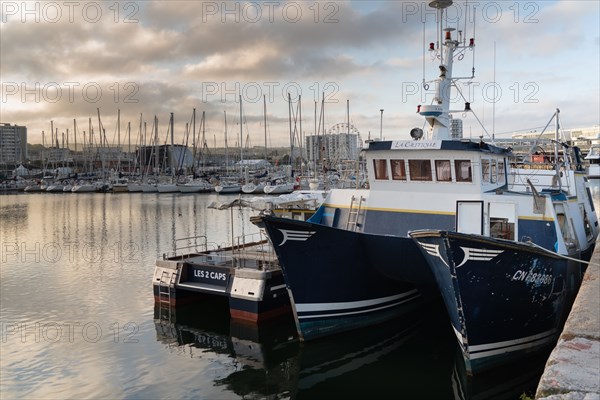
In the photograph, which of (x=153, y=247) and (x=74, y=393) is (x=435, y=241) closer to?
(x=74, y=393)

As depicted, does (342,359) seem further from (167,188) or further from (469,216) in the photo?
(167,188)

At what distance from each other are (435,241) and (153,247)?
26.6 meters

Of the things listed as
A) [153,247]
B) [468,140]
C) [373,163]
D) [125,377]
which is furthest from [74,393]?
[153,247]

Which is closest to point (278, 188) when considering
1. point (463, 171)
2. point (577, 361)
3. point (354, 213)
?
point (354, 213)

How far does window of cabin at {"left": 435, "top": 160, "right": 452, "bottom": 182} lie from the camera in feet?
52.4

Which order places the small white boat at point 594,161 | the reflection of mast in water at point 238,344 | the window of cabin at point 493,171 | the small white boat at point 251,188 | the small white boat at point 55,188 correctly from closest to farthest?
the reflection of mast in water at point 238,344
the window of cabin at point 493,171
the small white boat at point 251,188
the small white boat at point 55,188
the small white boat at point 594,161

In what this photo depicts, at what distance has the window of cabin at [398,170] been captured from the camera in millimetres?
16656

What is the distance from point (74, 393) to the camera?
12.7 metres

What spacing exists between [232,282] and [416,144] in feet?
24.2

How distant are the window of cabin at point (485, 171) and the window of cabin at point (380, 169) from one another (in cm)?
290

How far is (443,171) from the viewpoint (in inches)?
632

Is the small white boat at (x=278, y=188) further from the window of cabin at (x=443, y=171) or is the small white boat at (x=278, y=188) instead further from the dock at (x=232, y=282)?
the window of cabin at (x=443, y=171)

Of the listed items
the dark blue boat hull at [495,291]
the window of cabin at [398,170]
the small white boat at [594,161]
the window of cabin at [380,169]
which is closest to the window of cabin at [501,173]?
the window of cabin at [398,170]

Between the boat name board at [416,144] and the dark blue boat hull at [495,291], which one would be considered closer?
the dark blue boat hull at [495,291]
